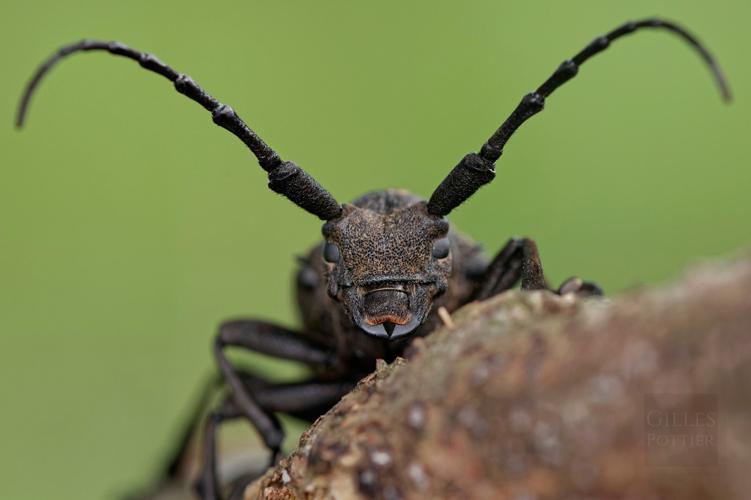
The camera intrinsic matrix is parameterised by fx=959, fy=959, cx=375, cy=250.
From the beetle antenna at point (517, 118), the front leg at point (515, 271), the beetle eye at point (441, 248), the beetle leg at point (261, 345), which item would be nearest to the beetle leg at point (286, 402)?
the beetle leg at point (261, 345)

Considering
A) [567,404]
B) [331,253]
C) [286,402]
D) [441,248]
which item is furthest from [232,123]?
[567,404]

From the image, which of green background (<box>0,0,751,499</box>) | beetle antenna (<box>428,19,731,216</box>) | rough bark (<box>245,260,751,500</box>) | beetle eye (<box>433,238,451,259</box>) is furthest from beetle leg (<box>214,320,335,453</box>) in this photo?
green background (<box>0,0,751,499</box>)

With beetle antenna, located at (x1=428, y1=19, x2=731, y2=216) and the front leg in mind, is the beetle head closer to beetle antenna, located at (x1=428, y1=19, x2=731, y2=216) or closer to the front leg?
beetle antenna, located at (x1=428, y1=19, x2=731, y2=216)

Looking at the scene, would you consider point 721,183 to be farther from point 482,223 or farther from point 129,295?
point 129,295

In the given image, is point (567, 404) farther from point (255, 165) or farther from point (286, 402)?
point (255, 165)

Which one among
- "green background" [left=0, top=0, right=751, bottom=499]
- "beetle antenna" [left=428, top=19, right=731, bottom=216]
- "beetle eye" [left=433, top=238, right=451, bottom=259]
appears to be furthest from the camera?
"green background" [left=0, top=0, right=751, bottom=499]

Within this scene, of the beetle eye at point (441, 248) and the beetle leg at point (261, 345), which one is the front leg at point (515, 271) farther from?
the beetle leg at point (261, 345)

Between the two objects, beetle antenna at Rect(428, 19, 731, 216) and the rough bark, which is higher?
beetle antenna at Rect(428, 19, 731, 216)

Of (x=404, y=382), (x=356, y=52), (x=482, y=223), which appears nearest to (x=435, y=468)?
(x=404, y=382)
